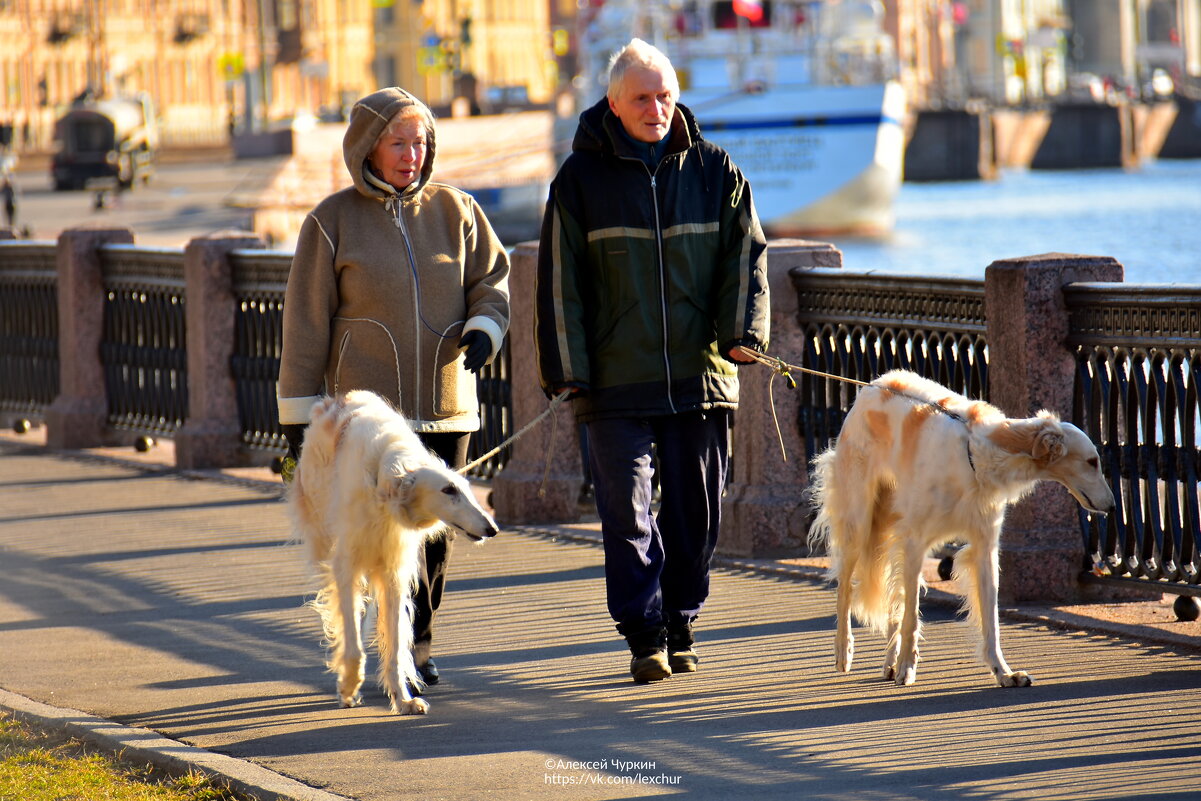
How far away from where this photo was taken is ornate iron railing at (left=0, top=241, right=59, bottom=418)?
47.0 ft

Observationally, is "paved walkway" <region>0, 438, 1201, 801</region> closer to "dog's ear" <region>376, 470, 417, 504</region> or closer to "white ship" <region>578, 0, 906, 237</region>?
"dog's ear" <region>376, 470, 417, 504</region>

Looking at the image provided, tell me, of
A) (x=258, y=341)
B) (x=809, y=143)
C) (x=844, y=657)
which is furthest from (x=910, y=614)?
(x=809, y=143)

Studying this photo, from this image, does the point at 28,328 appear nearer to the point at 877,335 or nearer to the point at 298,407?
the point at 877,335

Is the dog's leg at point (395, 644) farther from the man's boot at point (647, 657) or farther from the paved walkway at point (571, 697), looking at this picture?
the man's boot at point (647, 657)

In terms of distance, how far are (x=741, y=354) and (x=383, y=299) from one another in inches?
50.3

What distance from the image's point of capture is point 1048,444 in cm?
613

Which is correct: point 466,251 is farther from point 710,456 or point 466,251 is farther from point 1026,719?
point 1026,719

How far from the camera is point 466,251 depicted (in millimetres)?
6777

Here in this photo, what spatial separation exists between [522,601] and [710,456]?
5.98 ft

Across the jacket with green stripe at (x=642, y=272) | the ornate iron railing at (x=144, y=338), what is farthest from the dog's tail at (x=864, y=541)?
the ornate iron railing at (x=144, y=338)

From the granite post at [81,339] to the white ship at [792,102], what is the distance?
3186 cm

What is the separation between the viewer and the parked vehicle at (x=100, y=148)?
188ft

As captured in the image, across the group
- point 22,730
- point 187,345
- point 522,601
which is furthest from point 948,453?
point 187,345

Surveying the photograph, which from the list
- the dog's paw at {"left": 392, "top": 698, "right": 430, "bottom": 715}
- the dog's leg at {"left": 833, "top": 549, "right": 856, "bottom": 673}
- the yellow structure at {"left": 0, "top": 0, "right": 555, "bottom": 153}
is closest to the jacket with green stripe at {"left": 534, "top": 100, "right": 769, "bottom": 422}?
the dog's leg at {"left": 833, "top": 549, "right": 856, "bottom": 673}
